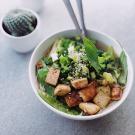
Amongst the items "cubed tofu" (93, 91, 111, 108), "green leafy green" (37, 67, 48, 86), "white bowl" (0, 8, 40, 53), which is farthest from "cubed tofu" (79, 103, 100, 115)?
"white bowl" (0, 8, 40, 53)

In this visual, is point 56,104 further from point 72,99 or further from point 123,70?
point 123,70

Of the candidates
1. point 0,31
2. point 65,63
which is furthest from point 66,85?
point 0,31

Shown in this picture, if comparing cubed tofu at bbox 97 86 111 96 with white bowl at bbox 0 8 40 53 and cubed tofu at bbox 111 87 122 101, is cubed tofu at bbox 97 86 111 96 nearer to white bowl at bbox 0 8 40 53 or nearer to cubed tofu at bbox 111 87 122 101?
cubed tofu at bbox 111 87 122 101

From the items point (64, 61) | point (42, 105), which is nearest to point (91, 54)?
point (64, 61)

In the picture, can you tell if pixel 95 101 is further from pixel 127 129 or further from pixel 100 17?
pixel 100 17

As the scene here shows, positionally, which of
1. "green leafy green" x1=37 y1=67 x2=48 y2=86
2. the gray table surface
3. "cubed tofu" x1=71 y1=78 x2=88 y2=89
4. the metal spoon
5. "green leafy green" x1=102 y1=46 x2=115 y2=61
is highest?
the metal spoon
